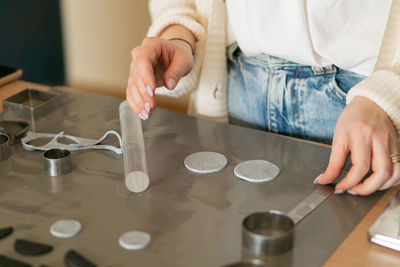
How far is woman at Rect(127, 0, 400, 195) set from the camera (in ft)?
2.47

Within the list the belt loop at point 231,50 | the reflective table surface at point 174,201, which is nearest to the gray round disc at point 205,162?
the reflective table surface at point 174,201

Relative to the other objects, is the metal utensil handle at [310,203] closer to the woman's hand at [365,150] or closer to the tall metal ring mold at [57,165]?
the woman's hand at [365,150]

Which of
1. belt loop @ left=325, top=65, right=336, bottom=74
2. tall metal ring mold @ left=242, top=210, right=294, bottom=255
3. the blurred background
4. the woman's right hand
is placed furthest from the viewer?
the blurred background

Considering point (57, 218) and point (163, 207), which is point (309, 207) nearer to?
point (163, 207)

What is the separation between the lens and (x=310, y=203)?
0.73 m

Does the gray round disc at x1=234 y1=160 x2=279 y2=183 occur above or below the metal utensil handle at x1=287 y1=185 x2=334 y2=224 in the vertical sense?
above

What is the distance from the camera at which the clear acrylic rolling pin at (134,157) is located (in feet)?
2.52

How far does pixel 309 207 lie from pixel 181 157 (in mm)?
259

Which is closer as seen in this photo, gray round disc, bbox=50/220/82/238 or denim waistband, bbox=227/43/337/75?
gray round disc, bbox=50/220/82/238

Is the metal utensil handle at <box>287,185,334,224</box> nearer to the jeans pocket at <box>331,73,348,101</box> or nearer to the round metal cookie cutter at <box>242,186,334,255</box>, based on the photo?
the round metal cookie cutter at <box>242,186,334,255</box>

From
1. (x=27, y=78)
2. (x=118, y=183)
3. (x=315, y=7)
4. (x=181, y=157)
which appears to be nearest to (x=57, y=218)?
(x=118, y=183)

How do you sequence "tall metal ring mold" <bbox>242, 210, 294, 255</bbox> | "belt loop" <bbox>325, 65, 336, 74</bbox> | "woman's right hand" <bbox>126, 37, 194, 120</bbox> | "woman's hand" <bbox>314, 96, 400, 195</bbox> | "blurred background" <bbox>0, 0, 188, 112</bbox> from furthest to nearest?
"blurred background" <bbox>0, 0, 188, 112</bbox> < "belt loop" <bbox>325, 65, 336, 74</bbox> < "woman's right hand" <bbox>126, 37, 194, 120</bbox> < "woman's hand" <bbox>314, 96, 400, 195</bbox> < "tall metal ring mold" <bbox>242, 210, 294, 255</bbox>

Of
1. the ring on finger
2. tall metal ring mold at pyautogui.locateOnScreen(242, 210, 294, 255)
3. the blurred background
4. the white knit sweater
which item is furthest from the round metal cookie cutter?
the blurred background

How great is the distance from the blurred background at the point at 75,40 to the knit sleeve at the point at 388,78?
1.45 metres
